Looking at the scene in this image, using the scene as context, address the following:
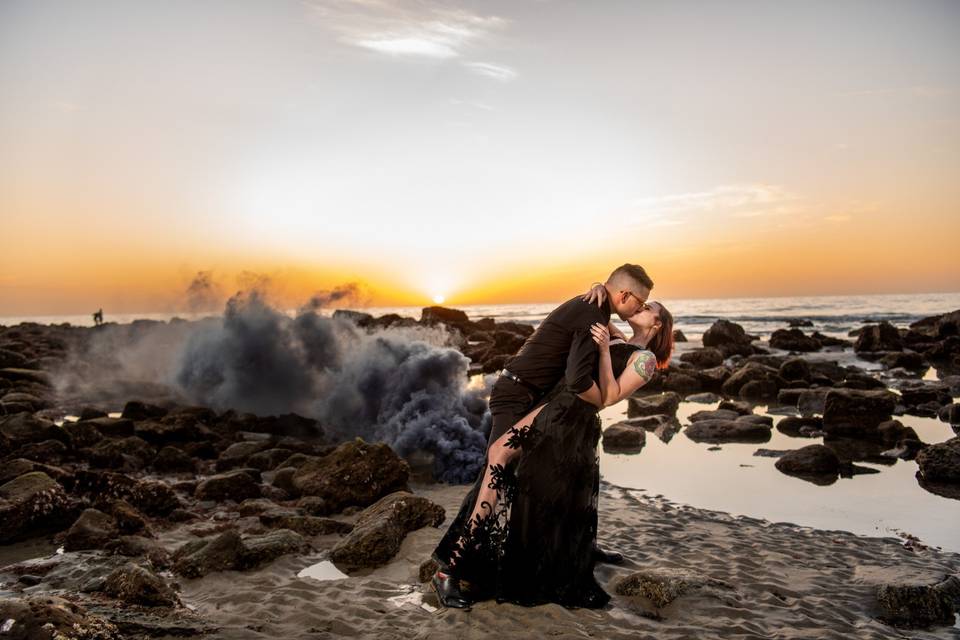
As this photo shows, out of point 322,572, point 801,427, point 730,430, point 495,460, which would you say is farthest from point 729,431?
point 322,572

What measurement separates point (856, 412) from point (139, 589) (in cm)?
1139

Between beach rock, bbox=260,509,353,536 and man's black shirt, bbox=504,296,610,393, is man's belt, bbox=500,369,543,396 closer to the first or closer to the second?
man's black shirt, bbox=504,296,610,393

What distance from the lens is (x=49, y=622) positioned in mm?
3680

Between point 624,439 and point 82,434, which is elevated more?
point 82,434

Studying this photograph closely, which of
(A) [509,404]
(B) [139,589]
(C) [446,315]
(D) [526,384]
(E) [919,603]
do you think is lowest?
(E) [919,603]

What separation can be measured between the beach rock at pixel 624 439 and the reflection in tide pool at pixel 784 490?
0.58 ft

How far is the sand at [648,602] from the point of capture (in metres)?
4.31

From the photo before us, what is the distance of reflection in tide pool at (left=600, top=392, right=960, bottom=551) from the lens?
22.1 feet

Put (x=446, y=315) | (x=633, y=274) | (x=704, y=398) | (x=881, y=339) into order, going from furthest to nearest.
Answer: (x=446, y=315) < (x=881, y=339) < (x=704, y=398) < (x=633, y=274)

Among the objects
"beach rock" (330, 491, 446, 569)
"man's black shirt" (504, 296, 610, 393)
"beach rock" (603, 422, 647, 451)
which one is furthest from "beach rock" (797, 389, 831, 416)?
"man's black shirt" (504, 296, 610, 393)

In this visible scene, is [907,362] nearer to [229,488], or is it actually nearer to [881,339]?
[881,339]

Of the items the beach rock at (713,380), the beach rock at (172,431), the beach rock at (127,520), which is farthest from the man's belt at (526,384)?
the beach rock at (713,380)

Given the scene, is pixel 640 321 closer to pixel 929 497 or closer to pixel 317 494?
pixel 317 494

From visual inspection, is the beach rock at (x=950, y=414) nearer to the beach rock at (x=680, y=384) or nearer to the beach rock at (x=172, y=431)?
the beach rock at (x=680, y=384)
